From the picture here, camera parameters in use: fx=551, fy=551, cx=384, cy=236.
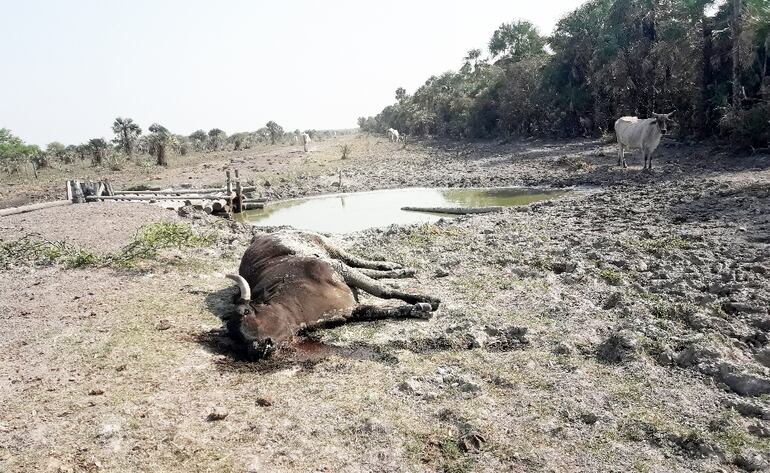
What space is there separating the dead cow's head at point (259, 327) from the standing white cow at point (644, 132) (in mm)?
13559

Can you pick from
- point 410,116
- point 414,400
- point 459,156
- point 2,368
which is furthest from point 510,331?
point 410,116

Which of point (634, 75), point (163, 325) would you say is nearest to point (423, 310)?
point (163, 325)

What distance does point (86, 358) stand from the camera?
482cm

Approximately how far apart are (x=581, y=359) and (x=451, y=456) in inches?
69.2

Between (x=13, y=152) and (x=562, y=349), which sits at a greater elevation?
(x=13, y=152)

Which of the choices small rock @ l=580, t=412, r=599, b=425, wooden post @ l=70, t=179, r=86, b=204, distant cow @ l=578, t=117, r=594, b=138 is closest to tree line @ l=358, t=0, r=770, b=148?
distant cow @ l=578, t=117, r=594, b=138

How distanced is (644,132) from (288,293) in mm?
13503

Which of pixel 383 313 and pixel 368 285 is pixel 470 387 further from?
pixel 368 285

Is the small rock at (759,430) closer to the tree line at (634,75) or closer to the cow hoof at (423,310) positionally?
the cow hoof at (423,310)

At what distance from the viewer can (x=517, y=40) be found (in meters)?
38.7

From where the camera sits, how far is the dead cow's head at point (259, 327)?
4.75 meters

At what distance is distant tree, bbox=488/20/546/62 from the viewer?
3766cm

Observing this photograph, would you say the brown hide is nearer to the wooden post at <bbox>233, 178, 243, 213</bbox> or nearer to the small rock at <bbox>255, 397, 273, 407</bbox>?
the small rock at <bbox>255, 397, 273, 407</bbox>

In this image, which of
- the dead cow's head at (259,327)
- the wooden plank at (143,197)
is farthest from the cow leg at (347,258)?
the wooden plank at (143,197)
